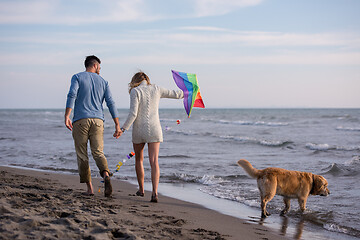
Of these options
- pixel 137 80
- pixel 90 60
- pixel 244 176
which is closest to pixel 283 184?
pixel 137 80

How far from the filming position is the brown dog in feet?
16.3

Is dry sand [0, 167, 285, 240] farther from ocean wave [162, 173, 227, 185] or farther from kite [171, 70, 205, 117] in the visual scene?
ocean wave [162, 173, 227, 185]

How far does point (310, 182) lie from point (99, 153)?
3073 millimetres

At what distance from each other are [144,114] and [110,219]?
182 centimetres

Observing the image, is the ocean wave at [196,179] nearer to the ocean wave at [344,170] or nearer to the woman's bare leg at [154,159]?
the woman's bare leg at [154,159]

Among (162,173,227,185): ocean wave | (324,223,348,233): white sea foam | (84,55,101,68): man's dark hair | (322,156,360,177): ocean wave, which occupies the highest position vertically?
(84,55,101,68): man's dark hair

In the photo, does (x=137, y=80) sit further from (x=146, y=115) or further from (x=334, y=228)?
(x=334, y=228)

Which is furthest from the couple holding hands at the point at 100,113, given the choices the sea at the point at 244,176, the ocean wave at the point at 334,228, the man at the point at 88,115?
the ocean wave at the point at 334,228

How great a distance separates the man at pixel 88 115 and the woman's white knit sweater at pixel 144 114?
0.26 meters

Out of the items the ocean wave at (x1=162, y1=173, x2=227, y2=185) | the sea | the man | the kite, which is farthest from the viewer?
the ocean wave at (x1=162, y1=173, x2=227, y2=185)

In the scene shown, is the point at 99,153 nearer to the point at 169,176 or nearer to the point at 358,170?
the point at 169,176

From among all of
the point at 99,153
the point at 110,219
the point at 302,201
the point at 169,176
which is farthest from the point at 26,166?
the point at 302,201

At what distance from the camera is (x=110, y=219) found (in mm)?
3670

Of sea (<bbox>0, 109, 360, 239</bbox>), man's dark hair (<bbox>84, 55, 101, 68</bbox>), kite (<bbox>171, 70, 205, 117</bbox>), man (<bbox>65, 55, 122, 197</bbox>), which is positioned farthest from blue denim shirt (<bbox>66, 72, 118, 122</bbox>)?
sea (<bbox>0, 109, 360, 239</bbox>)
